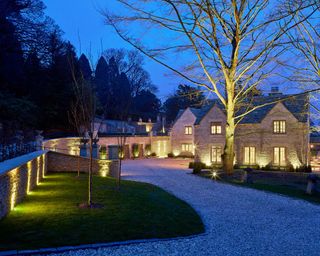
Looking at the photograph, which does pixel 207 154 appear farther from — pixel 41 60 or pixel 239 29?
pixel 41 60

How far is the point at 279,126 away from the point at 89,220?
23923 mm

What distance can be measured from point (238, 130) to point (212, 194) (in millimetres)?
16909

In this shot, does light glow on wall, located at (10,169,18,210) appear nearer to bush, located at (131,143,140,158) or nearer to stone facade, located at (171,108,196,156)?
bush, located at (131,143,140,158)

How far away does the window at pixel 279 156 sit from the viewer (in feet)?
91.3

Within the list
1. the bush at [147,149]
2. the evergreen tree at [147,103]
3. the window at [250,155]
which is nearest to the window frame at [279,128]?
the window at [250,155]

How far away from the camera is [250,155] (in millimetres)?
29062

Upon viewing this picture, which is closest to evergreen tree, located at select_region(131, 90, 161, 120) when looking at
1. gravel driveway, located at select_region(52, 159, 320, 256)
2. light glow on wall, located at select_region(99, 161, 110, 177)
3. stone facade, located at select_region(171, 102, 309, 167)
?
→ stone facade, located at select_region(171, 102, 309, 167)

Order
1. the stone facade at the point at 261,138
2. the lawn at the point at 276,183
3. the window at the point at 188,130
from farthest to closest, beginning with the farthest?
the window at the point at 188,130
the stone facade at the point at 261,138
the lawn at the point at 276,183

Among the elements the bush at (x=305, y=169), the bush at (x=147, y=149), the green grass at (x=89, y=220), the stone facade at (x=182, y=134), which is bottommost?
the green grass at (x=89, y=220)

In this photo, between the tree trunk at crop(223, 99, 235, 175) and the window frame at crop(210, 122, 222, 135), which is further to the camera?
the window frame at crop(210, 122, 222, 135)

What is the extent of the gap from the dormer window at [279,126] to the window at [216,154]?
17.5 feet

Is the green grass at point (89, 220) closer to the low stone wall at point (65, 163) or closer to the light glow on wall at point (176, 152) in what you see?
the low stone wall at point (65, 163)

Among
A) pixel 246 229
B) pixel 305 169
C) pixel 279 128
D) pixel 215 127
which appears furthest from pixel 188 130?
pixel 246 229

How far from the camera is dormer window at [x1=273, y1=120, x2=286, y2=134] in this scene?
2819 centimetres
